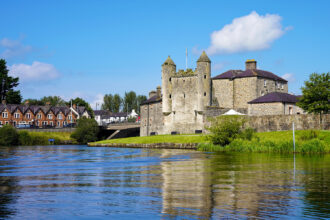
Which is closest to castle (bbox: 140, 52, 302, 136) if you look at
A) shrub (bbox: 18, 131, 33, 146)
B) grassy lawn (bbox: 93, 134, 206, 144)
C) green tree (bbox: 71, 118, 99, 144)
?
grassy lawn (bbox: 93, 134, 206, 144)

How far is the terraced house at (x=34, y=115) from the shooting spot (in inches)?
4615

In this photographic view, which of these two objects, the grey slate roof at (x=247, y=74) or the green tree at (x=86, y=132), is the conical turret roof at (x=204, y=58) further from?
the green tree at (x=86, y=132)

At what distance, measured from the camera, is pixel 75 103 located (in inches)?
6073

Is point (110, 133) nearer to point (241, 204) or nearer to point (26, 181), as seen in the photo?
point (26, 181)

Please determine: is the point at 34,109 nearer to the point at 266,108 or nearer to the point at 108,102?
the point at 108,102

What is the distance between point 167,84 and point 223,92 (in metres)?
10.3

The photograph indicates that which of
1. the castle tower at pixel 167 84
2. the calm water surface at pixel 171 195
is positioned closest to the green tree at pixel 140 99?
the castle tower at pixel 167 84

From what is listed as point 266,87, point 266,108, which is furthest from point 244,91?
point 266,108

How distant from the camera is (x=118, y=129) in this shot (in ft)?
318

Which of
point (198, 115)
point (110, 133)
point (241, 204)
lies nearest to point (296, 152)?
point (241, 204)

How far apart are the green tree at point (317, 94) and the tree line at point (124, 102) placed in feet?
364

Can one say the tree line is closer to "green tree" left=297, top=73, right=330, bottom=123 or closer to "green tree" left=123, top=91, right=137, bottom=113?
"green tree" left=123, top=91, right=137, bottom=113

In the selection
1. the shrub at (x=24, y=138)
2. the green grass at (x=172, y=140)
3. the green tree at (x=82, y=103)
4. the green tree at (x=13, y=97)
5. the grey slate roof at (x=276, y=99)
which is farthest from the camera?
the green tree at (x=82, y=103)

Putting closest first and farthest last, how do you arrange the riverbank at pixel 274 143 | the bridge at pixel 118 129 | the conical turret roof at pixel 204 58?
the riverbank at pixel 274 143 < the conical turret roof at pixel 204 58 < the bridge at pixel 118 129
